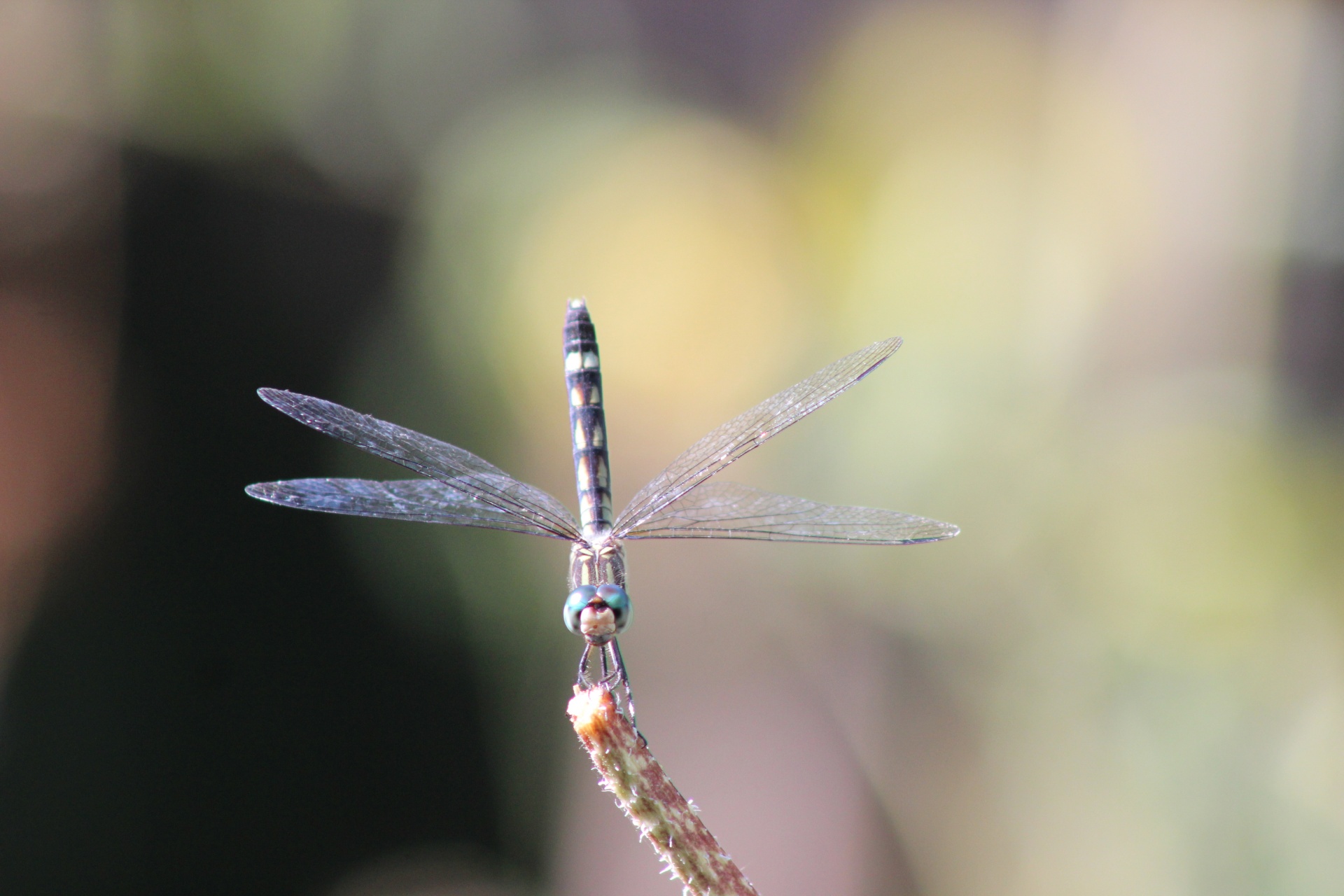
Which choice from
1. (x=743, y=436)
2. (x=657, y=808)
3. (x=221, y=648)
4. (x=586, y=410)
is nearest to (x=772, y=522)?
(x=743, y=436)

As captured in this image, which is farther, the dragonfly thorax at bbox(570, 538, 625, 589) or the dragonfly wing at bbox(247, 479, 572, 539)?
the dragonfly wing at bbox(247, 479, 572, 539)

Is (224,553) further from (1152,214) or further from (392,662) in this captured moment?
(1152,214)

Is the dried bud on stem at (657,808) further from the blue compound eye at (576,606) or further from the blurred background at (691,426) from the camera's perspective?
the blurred background at (691,426)

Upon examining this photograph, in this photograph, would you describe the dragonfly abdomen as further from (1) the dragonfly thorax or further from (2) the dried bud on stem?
(2) the dried bud on stem

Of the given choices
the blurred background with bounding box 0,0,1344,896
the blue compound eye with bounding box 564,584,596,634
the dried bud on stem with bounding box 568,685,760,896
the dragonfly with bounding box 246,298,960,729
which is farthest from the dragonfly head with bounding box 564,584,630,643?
the blurred background with bounding box 0,0,1344,896

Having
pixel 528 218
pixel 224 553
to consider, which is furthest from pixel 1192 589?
pixel 224 553

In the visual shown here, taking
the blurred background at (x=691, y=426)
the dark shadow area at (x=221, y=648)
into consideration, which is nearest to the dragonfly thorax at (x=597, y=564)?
the blurred background at (x=691, y=426)

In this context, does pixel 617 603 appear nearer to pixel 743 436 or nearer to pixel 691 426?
pixel 743 436
